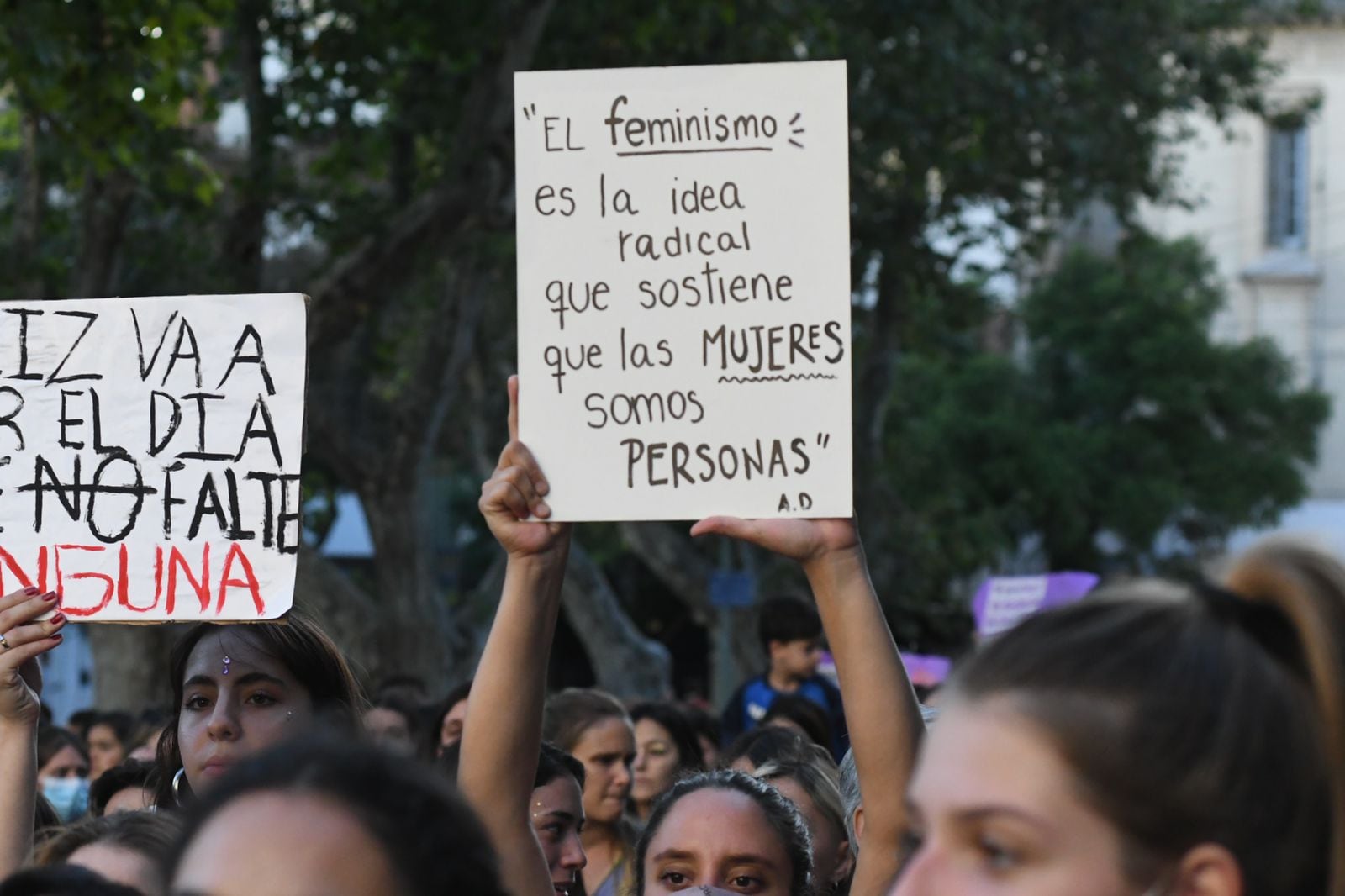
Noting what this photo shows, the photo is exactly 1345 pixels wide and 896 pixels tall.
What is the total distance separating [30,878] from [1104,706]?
4.30 feet

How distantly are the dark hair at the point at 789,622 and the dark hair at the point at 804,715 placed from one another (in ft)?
2.48

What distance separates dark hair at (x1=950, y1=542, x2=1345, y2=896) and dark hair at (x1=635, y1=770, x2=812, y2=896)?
72.4 inches

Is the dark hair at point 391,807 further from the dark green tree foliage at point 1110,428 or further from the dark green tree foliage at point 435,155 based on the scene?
the dark green tree foliage at point 1110,428

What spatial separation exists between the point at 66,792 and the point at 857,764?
16.4 feet

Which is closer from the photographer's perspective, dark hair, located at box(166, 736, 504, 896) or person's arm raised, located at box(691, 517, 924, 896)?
dark hair, located at box(166, 736, 504, 896)

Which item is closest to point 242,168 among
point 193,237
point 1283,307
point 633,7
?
point 193,237

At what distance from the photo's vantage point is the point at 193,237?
575 inches

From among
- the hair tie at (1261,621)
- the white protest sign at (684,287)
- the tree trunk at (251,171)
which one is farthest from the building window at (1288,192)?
the hair tie at (1261,621)

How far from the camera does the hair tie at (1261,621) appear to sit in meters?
1.91

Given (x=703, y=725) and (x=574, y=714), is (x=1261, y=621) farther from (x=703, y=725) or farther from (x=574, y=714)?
(x=703, y=725)

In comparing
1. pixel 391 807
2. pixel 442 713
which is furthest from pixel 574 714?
pixel 391 807

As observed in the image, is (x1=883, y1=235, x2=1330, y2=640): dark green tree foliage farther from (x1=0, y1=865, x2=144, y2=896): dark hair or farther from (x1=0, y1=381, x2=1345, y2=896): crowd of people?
(x1=0, y1=865, x2=144, y2=896): dark hair

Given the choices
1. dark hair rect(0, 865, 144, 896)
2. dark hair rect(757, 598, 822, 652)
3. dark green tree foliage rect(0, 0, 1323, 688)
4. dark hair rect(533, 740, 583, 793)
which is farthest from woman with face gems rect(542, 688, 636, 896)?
dark green tree foliage rect(0, 0, 1323, 688)

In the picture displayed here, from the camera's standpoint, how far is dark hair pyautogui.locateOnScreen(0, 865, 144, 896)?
2309mm
